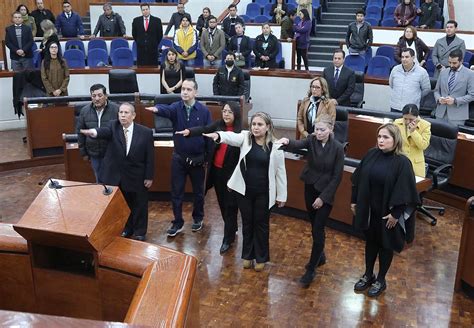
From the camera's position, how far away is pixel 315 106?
554cm

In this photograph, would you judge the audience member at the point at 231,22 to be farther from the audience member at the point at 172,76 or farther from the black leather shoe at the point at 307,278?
the black leather shoe at the point at 307,278

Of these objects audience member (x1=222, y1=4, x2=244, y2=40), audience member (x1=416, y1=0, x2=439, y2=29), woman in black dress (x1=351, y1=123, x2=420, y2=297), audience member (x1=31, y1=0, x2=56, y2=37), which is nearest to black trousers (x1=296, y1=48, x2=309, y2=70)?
audience member (x1=222, y1=4, x2=244, y2=40)

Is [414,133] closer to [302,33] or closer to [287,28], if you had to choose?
[302,33]

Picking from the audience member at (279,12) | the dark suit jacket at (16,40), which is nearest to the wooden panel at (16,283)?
the dark suit jacket at (16,40)

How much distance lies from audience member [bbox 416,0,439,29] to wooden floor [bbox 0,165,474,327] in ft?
20.2

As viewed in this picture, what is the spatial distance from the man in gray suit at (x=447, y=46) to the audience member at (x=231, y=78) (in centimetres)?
278

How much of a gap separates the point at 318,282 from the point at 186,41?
19.0 feet

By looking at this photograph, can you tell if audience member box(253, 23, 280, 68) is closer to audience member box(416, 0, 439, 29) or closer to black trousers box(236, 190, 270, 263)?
audience member box(416, 0, 439, 29)

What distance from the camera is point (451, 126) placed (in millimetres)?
5637

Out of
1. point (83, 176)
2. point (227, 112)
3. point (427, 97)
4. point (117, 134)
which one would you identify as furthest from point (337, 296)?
point (427, 97)

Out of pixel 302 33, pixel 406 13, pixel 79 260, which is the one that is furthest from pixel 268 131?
pixel 406 13

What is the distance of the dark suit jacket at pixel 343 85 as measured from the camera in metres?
6.87

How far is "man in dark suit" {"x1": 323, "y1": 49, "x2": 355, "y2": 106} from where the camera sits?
6844 millimetres

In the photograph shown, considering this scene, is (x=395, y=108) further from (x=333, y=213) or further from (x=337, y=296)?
(x=337, y=296)
